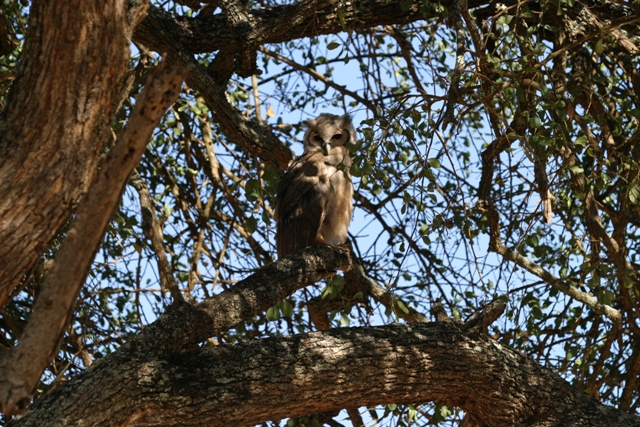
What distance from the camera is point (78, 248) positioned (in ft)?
6.16

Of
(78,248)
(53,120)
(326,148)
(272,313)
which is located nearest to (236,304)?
(272,313)

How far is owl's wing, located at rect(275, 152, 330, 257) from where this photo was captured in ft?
17.0

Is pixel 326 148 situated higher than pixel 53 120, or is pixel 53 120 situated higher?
pixel 326 148

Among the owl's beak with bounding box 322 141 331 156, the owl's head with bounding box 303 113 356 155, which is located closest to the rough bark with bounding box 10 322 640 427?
the owl's beak with bounding box 322 141 331 156

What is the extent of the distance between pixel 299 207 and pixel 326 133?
27.7 inches

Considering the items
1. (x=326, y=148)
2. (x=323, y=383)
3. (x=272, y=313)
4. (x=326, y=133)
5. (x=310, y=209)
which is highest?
(x=326, y=133)

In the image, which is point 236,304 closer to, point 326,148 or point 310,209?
point 310,209

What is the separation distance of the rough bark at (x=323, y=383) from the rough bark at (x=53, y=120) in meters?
0.96

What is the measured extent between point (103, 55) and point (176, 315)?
1.46 metres

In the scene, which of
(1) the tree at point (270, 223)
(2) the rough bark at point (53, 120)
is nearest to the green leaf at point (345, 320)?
(1) the tree at point (270, 223)

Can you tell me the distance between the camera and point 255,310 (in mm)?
3650

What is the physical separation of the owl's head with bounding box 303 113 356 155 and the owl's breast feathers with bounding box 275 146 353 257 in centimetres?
39

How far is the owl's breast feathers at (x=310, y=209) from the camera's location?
17.0 ft

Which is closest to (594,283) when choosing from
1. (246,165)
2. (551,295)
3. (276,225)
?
(551,295)
